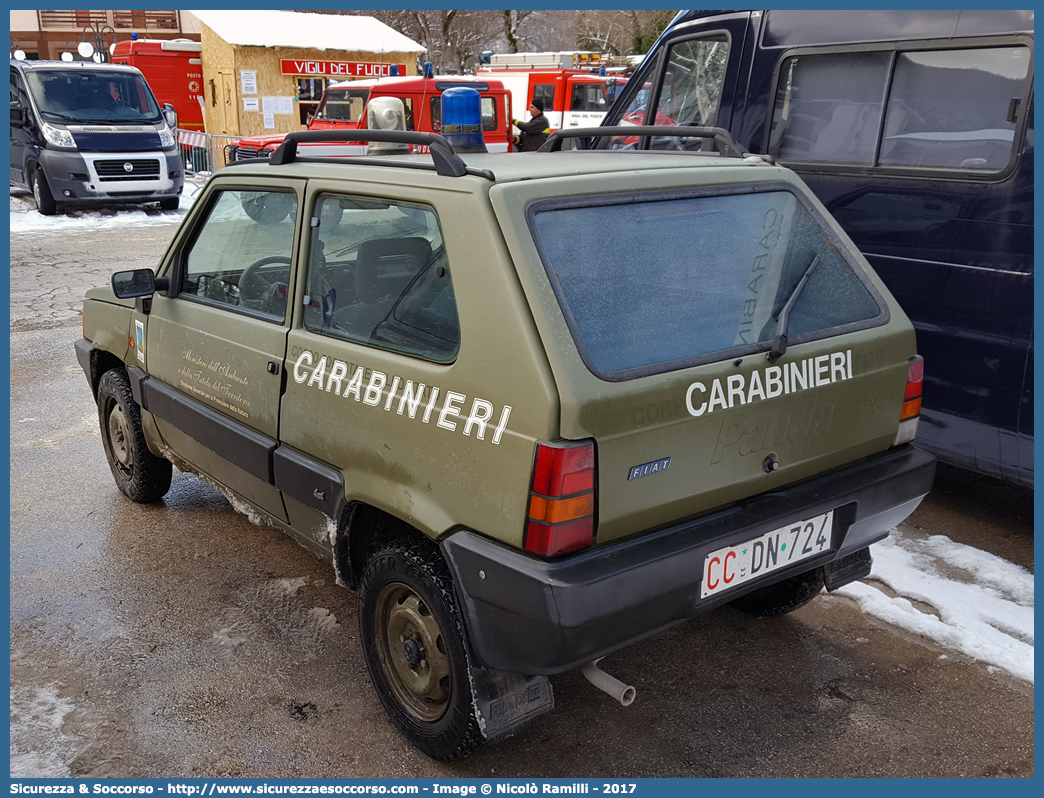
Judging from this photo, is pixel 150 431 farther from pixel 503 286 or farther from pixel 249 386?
pixel 503 286

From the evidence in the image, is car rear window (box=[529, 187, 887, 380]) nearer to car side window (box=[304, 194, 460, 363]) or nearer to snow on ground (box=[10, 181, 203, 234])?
car side window (box=[304, 194, 460, 363])

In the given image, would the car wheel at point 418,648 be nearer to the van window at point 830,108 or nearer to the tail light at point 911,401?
the tail light at point 911,401

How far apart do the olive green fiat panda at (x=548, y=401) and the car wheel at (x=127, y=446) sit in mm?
1234

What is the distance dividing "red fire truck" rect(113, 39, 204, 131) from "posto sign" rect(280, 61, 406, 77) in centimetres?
396

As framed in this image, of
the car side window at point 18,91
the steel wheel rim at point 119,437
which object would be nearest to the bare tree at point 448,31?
the car side window at point 18,91

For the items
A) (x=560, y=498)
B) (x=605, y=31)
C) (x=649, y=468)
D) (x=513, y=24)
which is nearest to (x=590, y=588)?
(x=560, y=498)

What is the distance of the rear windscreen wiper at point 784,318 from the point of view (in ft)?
8.87

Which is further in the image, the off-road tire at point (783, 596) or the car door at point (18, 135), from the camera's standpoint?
the car door at point (18, 135)

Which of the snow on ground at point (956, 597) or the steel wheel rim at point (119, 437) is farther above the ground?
the steel wheel rim at point (119, 437)

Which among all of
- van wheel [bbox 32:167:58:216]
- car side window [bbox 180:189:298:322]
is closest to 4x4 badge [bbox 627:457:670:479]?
car side window [bbox 180:189:298:322]

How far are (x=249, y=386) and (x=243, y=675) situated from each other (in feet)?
3.34

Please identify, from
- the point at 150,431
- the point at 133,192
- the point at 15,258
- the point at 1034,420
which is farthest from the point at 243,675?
the point at 133,192

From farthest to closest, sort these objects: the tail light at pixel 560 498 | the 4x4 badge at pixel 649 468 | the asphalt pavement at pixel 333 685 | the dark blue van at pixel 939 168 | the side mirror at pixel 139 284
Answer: the dark blue van at pixel 939 168 < the side mirror at pixel 139 284 < the asphalt pavement at pixel 333 685 < the 4x4 badge at pixel 649 468 < the tail light at pixel 560 498

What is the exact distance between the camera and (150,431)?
428cm
